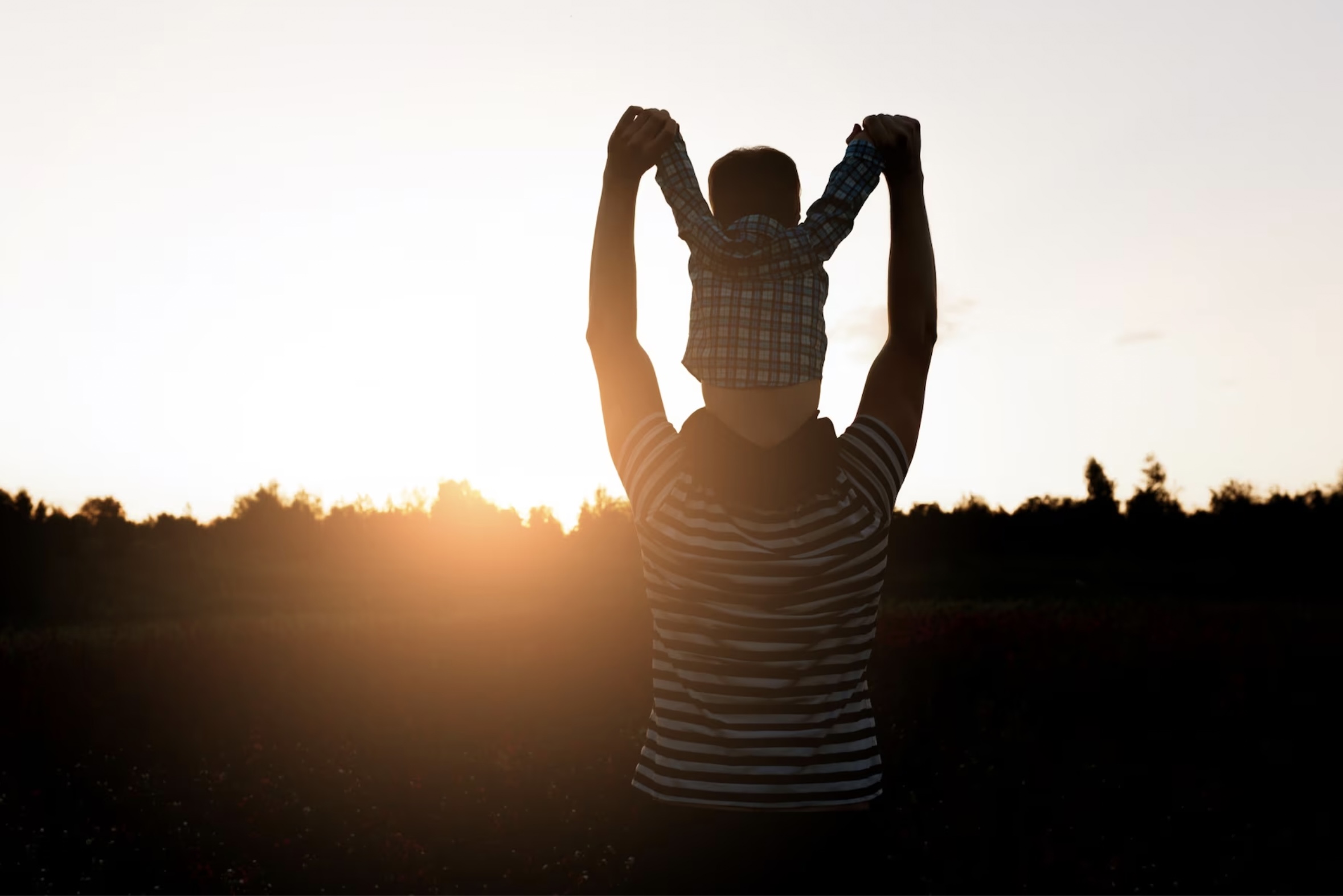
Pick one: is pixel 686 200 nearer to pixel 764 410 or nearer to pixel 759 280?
pixel 759 280

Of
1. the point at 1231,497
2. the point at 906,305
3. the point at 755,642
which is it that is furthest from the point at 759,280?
the point at 1231,497

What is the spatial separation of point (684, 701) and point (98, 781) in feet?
45.7

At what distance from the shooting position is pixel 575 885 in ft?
31.3

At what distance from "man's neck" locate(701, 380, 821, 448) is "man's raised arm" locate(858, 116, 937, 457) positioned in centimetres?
17

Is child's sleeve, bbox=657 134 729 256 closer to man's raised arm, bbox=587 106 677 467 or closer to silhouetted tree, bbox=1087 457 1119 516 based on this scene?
man's raised arm, bbox=587 106 677 467

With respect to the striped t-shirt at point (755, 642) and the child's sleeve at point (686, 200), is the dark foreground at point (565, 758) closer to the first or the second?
the striped t-shirt at point (755, 642)

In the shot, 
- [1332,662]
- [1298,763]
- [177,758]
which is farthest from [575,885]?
[1332,662]

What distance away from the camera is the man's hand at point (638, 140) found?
63.8 inches

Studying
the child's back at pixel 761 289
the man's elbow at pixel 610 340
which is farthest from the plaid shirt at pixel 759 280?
the man's elbow at pixel 610 340

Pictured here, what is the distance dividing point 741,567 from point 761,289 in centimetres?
44

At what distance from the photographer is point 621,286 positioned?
167 centimetres

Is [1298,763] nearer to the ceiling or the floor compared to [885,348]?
nearer to the floor

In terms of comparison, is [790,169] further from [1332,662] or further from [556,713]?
[1332,662]

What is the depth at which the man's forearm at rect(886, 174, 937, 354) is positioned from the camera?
174cm
